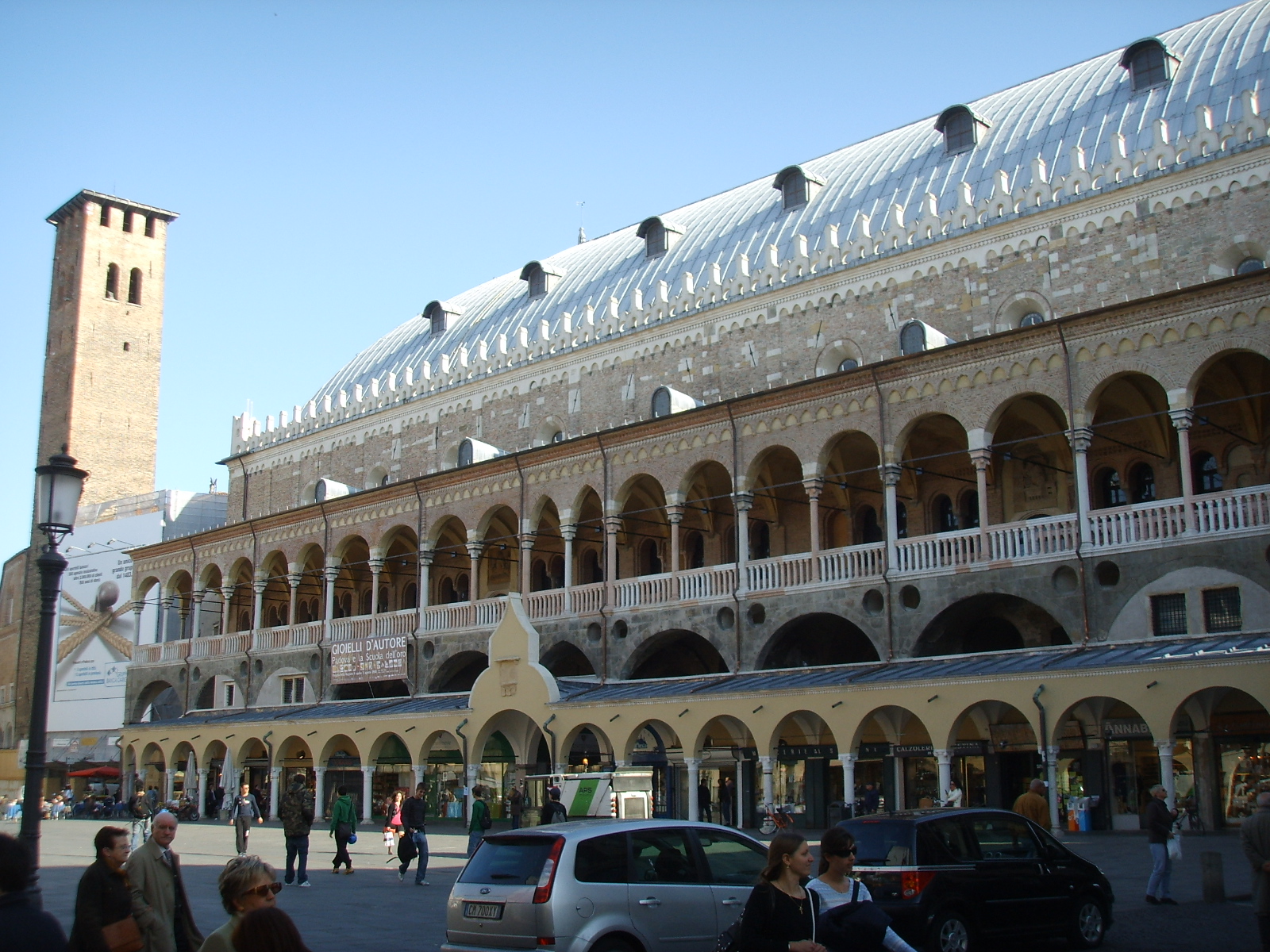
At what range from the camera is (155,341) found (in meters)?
60.2

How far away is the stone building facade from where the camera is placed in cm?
2270

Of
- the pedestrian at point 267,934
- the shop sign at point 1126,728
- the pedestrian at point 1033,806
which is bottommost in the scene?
the pedestrian at point 1033,806

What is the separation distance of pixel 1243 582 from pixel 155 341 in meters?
51.2

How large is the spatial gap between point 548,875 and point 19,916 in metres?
5.21

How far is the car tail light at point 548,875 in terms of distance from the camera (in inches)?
365

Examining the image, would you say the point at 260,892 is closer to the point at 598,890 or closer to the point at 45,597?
the point at 598,890

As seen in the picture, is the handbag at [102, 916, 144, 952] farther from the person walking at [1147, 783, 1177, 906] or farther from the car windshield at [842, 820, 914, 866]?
the person walking at [1147, 783, 1177, 906]

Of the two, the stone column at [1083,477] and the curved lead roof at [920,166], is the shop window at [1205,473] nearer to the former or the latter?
the stone column at [1083,477]

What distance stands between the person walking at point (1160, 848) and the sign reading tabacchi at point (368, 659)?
24.2m

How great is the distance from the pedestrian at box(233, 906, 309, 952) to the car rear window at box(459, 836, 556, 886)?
4.95 m

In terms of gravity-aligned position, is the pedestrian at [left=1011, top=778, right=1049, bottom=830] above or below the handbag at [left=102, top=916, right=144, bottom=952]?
above

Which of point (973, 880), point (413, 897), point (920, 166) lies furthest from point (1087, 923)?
point (920, 166)

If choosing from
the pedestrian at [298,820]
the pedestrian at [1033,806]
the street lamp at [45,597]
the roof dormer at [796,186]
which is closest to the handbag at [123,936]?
the street lamp at [45,597]

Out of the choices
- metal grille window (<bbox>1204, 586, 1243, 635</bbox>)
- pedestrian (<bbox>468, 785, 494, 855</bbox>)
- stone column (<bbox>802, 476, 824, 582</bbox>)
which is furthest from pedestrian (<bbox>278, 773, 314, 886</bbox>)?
metal grille window (<bbox>1204, 586, 1243, 635</bbox>)
